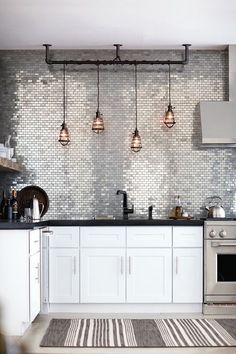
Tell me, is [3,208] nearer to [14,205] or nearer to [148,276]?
[14,205]

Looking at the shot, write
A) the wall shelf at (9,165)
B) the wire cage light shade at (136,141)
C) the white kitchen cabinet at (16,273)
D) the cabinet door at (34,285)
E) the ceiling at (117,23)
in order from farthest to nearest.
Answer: the wire cage light shade at (136,141), the wall shelf at (9,165), the ceiling at (117,23), the cabinet door at (34,285), the white kitchen cabinet at (16,273)

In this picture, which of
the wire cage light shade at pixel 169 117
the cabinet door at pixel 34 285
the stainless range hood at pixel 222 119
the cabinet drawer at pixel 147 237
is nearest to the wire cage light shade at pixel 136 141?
the wire cage light shade at pixel 169 117

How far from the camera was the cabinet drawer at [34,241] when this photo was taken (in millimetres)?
4571

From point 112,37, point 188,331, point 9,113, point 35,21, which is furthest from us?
point 9,113

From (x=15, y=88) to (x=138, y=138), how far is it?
1.52 m

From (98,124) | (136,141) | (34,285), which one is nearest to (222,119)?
(136,141)

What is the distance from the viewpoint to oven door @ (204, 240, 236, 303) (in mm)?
5621

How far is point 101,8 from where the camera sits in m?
5.00

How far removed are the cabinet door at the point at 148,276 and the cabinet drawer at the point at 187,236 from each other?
7.7 inches

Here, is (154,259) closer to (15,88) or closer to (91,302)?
(91,302)

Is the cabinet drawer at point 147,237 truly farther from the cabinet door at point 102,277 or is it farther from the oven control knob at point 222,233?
the oven control knob at point 222,233

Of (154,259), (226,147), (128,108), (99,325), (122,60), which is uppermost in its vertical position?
(122,60)

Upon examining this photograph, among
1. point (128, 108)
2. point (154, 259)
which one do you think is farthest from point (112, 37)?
point (154, 259)

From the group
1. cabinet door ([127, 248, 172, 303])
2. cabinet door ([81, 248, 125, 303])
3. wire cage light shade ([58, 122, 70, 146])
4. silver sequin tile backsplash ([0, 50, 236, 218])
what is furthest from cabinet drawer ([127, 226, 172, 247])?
wire cage light shade ([58, 122, 70, 146])
